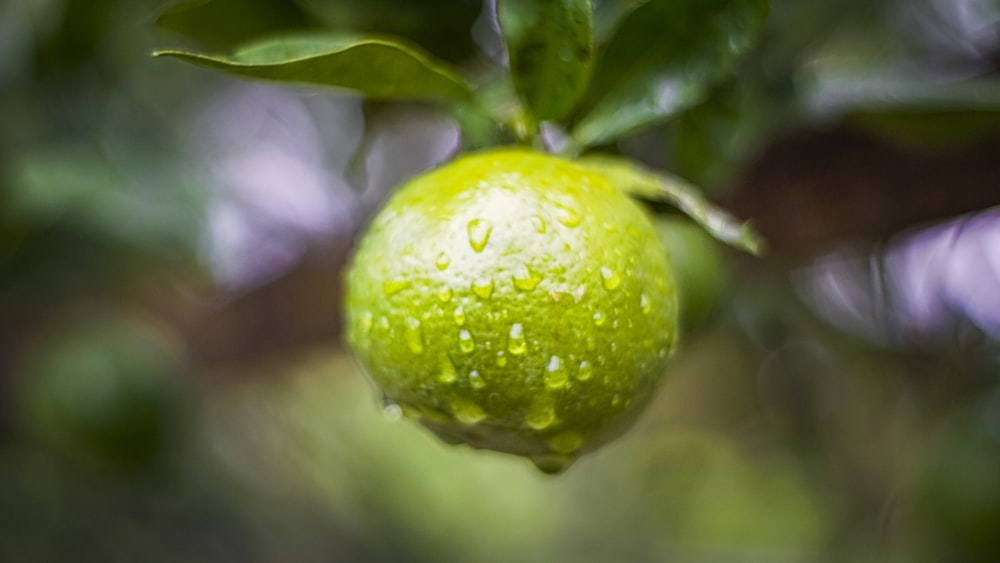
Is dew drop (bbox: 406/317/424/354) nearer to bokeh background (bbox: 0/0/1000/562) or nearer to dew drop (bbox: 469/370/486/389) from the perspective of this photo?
dew drop (bbox: 469/370/486/389)

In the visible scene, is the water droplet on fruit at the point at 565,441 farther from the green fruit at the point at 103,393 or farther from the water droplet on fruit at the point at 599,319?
the green fruit at the point at 103,393

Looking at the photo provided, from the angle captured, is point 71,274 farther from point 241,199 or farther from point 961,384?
point 961,384

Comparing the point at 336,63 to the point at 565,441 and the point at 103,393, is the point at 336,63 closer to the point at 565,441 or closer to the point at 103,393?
the point at 565,441

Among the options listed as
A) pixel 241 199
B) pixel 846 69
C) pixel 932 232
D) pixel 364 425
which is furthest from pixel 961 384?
pixel 364 425

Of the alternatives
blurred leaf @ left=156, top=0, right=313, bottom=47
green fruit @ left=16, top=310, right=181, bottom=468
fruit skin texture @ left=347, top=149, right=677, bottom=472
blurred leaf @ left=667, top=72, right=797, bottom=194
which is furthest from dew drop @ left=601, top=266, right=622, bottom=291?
green fruit @ left=16, top=310, right=181, bottom=468

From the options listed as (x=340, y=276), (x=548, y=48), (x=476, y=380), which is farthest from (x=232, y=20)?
(x=340, y=276)

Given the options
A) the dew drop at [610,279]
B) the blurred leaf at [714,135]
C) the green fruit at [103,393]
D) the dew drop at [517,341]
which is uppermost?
the dew drop at [610,279]

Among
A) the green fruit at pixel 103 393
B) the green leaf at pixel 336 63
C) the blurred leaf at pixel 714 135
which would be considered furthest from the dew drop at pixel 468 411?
the green fruit at pixel 103 393
